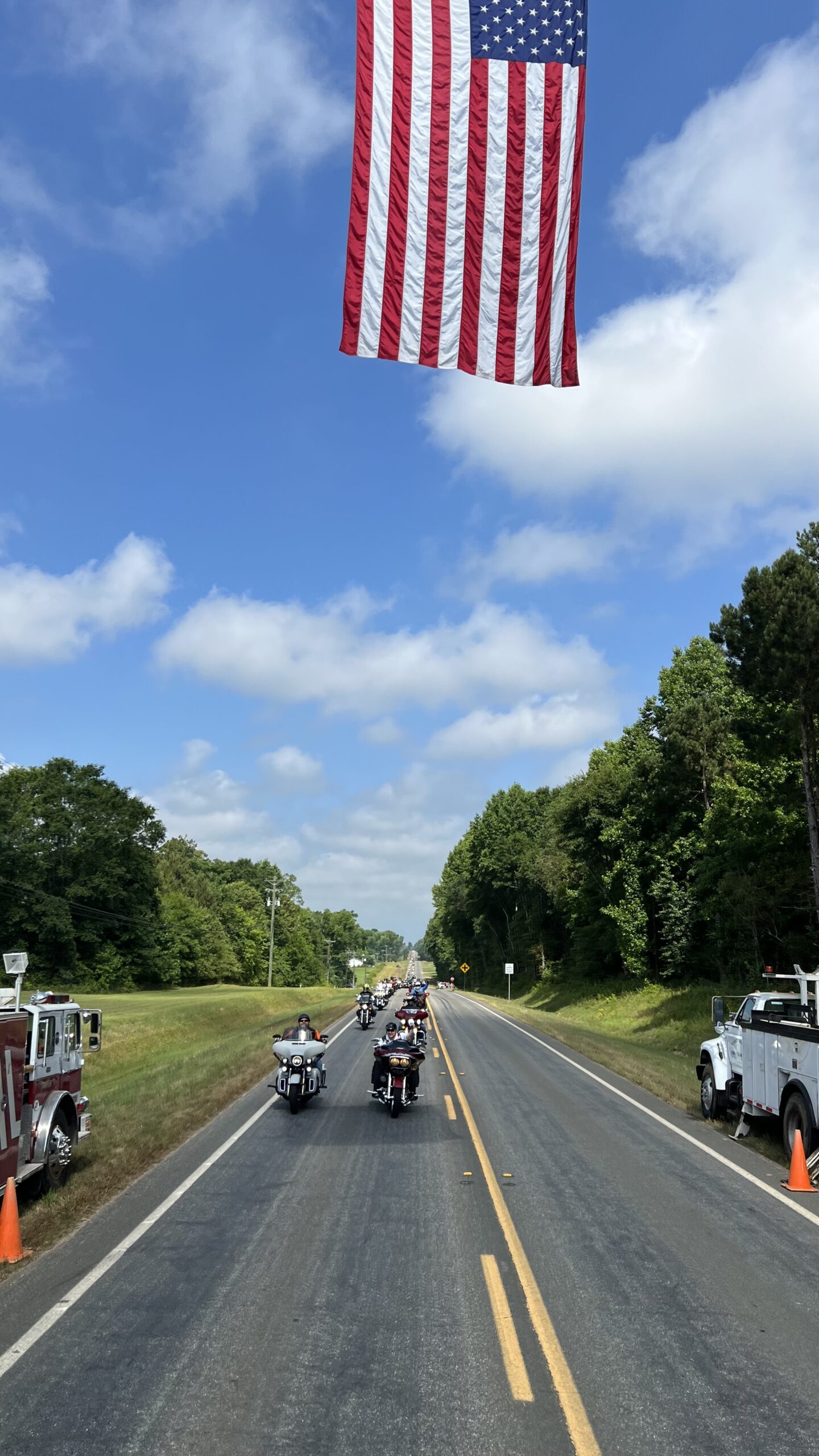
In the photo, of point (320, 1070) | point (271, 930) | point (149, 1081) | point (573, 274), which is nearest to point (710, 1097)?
point (320, 1070)

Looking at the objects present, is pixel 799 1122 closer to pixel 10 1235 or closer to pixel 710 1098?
pixel 710 1098

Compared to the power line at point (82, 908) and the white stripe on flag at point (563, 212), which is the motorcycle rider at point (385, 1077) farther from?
the power line at point (82, 908)

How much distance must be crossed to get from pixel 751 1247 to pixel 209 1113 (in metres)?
10.6

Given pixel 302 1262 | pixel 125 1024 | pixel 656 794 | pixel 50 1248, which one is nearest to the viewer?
pixel 302 1262

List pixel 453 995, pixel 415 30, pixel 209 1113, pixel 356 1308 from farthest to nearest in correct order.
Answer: pixel 453 995 < pixel 209 1113 < pixel 415 30 < pixel 356 1308

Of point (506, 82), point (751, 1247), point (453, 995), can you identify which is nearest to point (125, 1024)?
point (751, 1247)

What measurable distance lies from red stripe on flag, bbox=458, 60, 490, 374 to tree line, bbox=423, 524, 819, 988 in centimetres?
1959

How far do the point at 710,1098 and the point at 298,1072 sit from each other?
24.6 ft

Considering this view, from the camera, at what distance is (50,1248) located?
29.4ft

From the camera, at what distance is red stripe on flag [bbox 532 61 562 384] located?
10992mm

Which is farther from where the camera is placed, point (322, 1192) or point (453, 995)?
point (453, 995)

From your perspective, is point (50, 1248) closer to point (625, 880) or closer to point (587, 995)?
point (625, 880)

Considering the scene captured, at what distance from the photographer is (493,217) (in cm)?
1113

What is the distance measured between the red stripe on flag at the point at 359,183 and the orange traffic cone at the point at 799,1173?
37.0 feet
